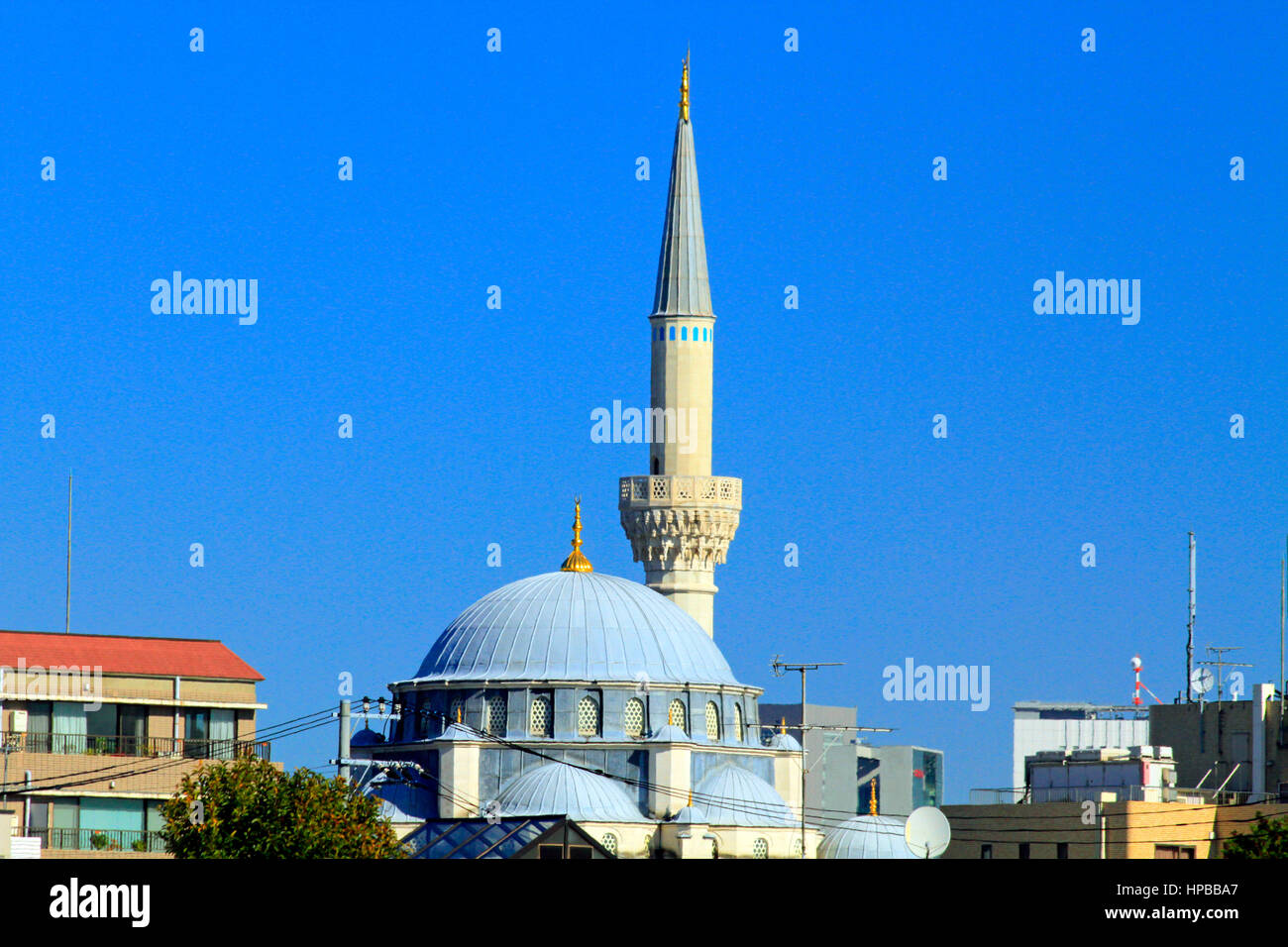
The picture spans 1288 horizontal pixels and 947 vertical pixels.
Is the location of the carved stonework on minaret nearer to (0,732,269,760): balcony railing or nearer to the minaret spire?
the minaret spire

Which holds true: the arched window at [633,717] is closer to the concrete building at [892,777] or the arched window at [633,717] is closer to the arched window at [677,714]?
the arched window at [677,714]

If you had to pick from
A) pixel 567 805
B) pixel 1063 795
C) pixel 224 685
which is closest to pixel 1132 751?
pixel 1063 795

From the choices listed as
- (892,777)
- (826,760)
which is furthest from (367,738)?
(892,777)

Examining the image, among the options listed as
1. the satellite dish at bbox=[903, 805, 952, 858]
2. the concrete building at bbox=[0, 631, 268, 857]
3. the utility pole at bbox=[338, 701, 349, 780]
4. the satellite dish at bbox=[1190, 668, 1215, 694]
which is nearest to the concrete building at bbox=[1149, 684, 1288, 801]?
the satellite dish at bbox=[1190, 668, 1215, 694]

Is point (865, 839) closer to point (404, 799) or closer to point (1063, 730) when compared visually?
point (404, 799)
